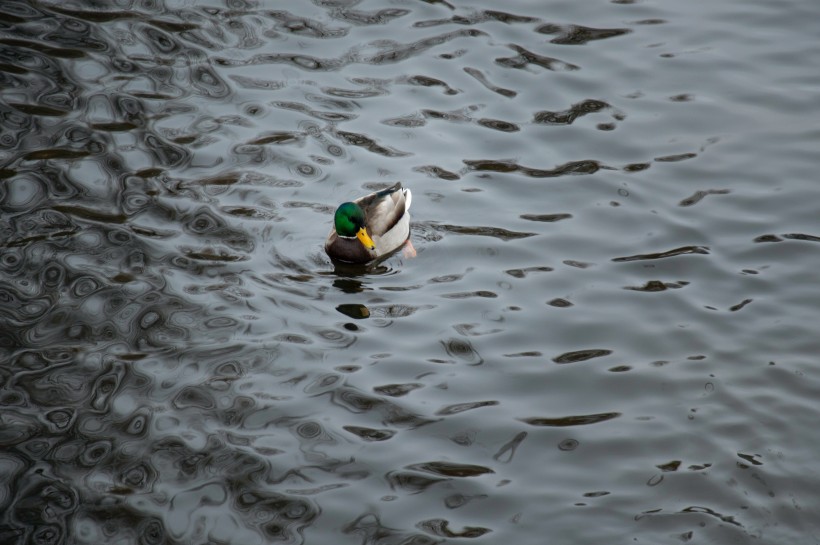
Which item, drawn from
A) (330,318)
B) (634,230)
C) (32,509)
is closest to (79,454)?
(32,509)

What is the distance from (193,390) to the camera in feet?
22.4

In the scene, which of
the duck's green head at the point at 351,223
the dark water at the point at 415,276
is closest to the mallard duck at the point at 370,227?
the duck's green head at the point at 351,223

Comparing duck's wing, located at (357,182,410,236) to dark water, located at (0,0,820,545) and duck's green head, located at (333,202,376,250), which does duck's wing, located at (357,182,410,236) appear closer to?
duck's green head, located at (333,202,376,250)

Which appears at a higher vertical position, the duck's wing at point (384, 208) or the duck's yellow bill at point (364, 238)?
the duck's wing at point (384, 208)

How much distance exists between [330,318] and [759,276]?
3.54 meters

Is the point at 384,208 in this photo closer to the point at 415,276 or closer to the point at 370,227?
the point at 370,227

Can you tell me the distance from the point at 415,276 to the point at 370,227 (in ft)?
1.98

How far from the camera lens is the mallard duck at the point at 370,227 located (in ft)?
27.8

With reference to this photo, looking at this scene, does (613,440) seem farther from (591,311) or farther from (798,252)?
(798,252)

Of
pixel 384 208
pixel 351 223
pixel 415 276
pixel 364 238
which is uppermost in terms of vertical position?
pixel 384 208

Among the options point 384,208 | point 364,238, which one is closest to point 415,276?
point 364,238

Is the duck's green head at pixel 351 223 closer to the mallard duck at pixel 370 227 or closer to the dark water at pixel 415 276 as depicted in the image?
the mallard duck at pixel 370 227

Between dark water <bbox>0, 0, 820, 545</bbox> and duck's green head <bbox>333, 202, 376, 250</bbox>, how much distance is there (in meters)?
0.35

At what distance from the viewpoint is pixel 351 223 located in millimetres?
8453
